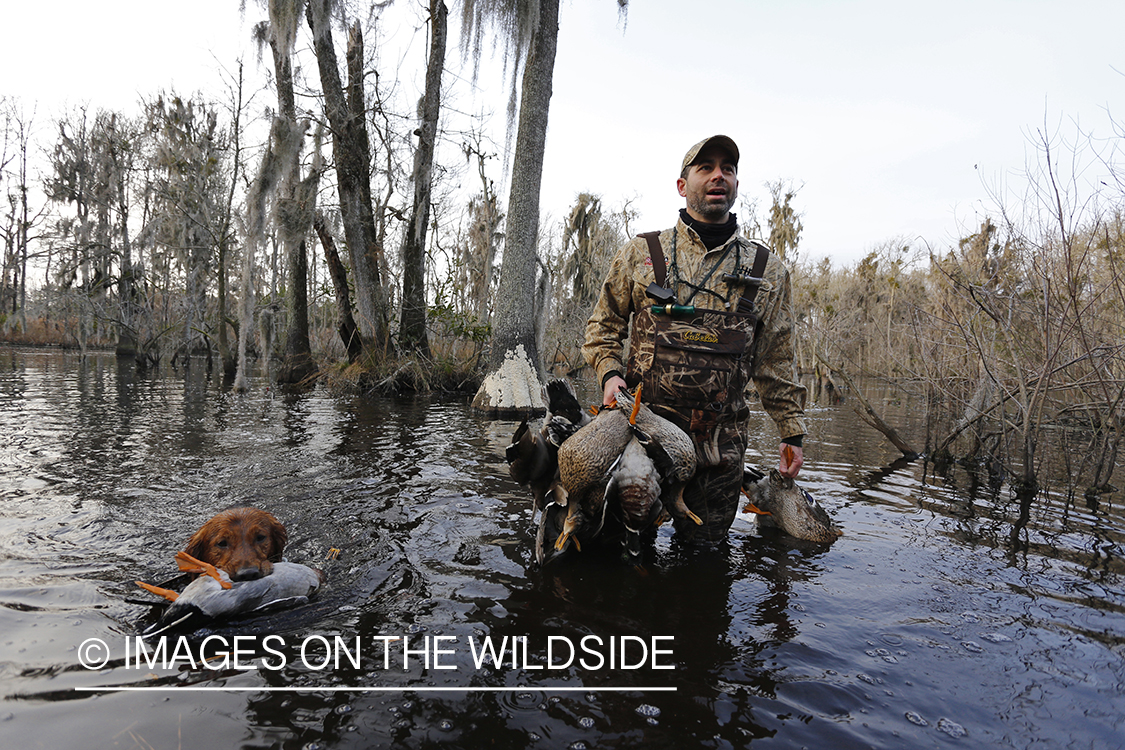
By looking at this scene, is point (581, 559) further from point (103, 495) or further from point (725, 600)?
point (103, 495)

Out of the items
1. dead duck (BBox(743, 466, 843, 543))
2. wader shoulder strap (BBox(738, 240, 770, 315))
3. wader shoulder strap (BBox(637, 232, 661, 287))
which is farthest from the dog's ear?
wader shoulder strap (BBox(738, 240, 770, 315))

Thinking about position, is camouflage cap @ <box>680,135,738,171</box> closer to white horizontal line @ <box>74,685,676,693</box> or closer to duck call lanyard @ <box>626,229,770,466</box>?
duck call lanyard @ <box>626,229,770,466</box>

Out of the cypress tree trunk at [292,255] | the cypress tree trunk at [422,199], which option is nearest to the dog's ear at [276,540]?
the cypress tree trunk at [422,199]

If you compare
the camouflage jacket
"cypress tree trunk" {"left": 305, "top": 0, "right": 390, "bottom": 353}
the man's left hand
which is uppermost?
"cypress tree trunk" {"left": 305, "top": 0, "right": 390, "bottom": 353}

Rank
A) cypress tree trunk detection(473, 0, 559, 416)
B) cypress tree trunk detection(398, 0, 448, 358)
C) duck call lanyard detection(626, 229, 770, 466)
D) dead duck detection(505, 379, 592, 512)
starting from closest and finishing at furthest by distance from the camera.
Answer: dead duck detection(505, 379, 592, 512), duck call lanyard detection(626, 229, 770, 466), cypress tree trunk detection(473, 0, 559, 416), cypress tree trunk detection(398, 0, 448, 358)

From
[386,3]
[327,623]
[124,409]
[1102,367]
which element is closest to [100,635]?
[327,623]

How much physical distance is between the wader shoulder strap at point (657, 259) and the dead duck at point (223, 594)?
9.07ft

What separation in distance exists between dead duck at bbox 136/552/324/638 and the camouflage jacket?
2.20m

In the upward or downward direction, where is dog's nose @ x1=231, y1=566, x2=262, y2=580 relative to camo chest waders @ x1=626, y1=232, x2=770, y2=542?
downward

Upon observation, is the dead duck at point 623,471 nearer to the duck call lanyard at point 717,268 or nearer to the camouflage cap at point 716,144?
the duck call lanyard at point 717,268

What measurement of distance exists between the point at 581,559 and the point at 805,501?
184 cm

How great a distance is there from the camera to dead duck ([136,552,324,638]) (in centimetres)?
254

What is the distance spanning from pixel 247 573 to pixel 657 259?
3.00 meters

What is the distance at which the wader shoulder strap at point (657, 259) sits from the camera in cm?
375
